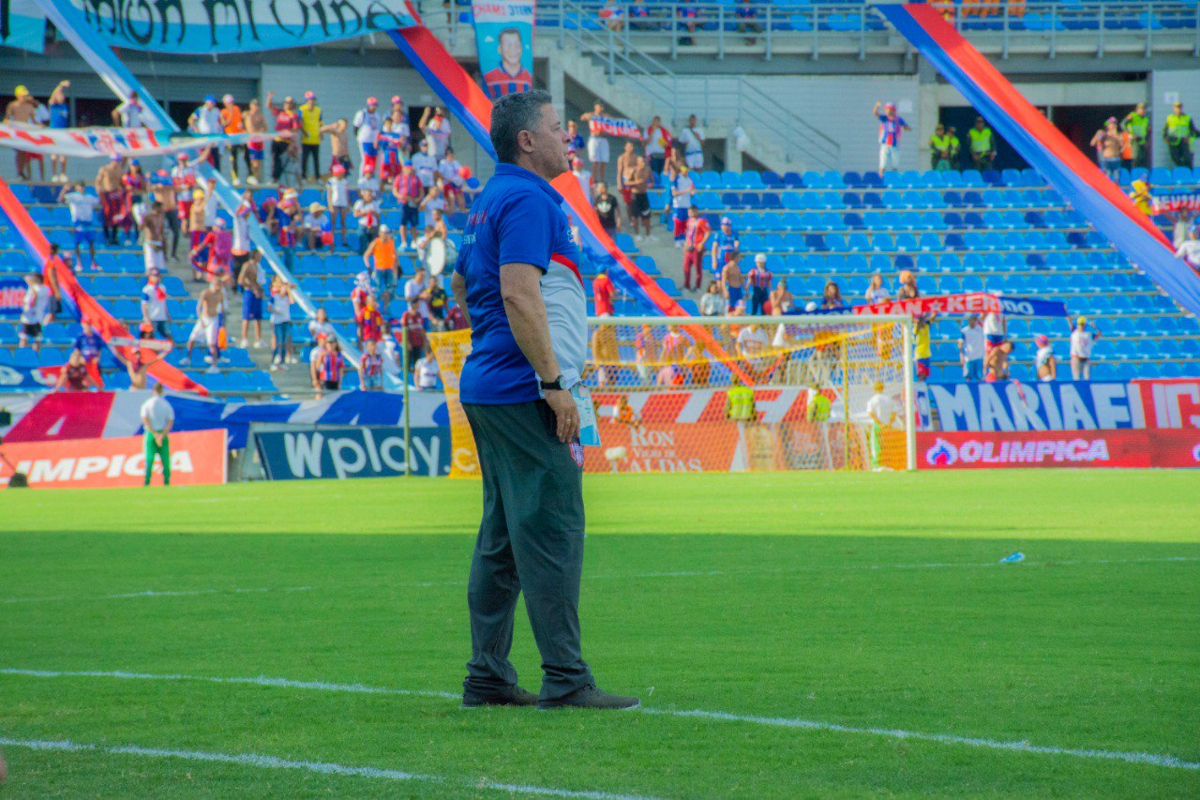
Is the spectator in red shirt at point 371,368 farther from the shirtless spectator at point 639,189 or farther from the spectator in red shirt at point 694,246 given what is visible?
the shirtless spectator at point 639,189

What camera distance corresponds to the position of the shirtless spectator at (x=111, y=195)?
29625 mm

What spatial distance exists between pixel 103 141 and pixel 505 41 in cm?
721

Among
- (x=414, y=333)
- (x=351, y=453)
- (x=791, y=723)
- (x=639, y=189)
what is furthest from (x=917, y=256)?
(x=791, y=723)

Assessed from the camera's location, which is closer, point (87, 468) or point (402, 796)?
point (402, 796)

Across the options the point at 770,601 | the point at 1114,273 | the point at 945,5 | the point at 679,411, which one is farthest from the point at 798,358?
the point at 945,5

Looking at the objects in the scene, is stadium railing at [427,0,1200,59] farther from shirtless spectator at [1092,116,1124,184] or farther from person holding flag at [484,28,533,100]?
person holding flag at [484,28,533,100]

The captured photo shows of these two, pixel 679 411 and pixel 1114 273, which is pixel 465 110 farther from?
pixel 1114 273

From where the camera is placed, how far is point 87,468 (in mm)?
23859

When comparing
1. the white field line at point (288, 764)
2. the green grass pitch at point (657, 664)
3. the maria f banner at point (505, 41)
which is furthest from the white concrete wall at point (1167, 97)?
the white field line at point (288, 764)

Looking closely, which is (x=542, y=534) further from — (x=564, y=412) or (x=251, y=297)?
(x=251, y=297)

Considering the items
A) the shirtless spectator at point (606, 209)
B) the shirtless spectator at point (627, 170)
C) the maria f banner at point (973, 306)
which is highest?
the shirtless spectator at point (627, 170)

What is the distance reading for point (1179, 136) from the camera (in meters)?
37.9

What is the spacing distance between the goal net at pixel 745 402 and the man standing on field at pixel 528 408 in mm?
18711

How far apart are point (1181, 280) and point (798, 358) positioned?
26.4 ft
